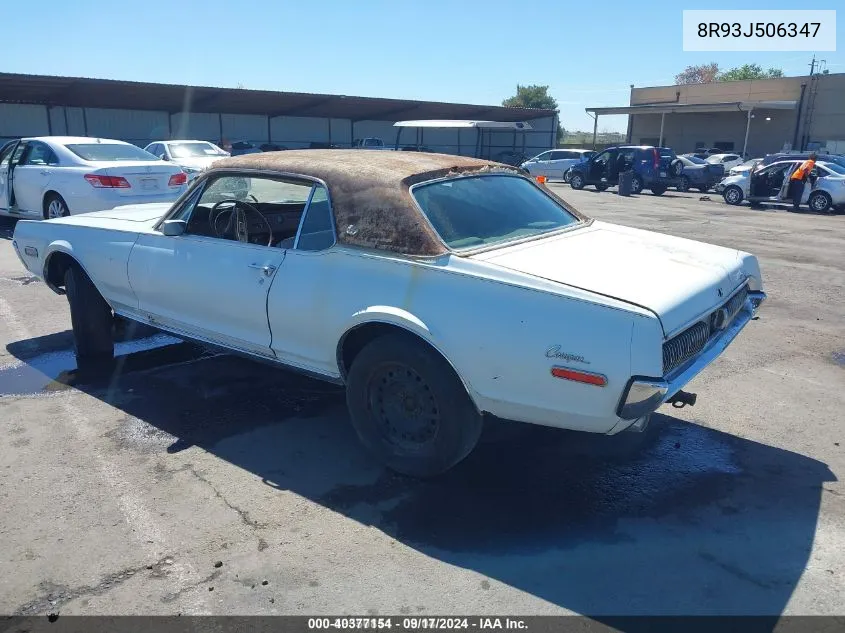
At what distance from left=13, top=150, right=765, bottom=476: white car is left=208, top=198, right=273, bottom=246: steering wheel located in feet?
0.04

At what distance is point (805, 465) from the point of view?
391 centimetres

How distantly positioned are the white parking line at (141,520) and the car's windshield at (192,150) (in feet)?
41.9

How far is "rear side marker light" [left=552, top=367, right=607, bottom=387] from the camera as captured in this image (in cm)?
297

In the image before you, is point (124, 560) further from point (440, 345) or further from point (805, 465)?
point (805, 465)

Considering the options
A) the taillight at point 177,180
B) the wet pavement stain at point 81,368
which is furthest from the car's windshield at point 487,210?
the taillight at point 177,180

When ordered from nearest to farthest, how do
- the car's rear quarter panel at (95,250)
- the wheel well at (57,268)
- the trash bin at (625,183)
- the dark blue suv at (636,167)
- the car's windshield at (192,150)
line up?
the car's rear quarter panel at (95,250)
the wheel well at (57,268)
the car's windshield at (192,150)
the trash bin at (625,183)
the dark blue suv at (636,167)

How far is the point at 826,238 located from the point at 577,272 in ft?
41.1

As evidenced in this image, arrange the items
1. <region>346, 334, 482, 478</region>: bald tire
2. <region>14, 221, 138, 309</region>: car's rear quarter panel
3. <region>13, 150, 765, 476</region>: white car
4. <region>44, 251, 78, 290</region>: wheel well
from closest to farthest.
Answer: <region>13, 150, 765, 476</region>: white car < <region>346, 334, 482, 478</region>: bald tire < <region>14, 221, 138, 309</region>: car's rear quarter panel < <region>44, 251, 78, 290</region>: wheel well

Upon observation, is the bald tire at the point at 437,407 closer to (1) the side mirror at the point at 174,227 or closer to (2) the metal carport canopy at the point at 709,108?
(1) the side mirror at the point at 174,227

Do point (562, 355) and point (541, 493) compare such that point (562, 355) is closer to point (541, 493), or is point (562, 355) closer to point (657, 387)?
point (657, 387)

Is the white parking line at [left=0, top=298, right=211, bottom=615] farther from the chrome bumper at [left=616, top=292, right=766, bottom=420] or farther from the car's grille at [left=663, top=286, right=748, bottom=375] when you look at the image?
the car's grille at [left=663, top=286, right=748, bottom=375]

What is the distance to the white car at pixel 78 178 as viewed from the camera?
962 cm

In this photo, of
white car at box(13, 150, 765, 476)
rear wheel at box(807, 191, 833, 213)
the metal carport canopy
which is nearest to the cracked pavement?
white car at box(13, 150, 765, 476)

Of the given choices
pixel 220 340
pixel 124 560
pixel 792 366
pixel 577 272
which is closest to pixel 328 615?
pixel 124 560
